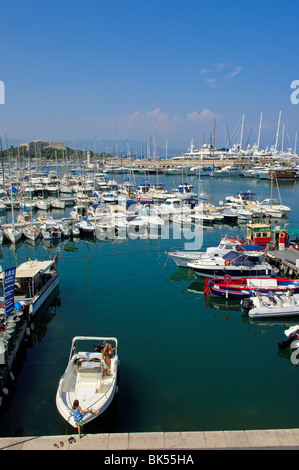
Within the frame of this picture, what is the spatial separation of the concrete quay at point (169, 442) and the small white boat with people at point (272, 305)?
426 inches

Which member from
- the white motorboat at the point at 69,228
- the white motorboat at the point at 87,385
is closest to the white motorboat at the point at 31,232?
the white motorboat at the point at 69,228

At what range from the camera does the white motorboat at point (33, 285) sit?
21264mm

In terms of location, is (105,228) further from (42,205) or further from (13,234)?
(42,205)

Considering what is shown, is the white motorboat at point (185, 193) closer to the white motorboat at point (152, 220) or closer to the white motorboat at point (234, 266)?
the white motorboat at point (152, 220)

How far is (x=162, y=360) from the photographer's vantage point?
56.2 ft

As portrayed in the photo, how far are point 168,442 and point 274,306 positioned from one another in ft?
43.3

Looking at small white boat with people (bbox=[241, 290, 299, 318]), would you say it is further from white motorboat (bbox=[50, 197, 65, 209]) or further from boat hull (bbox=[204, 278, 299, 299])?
white motorboat (bbox=[50, 197, 65, 209])

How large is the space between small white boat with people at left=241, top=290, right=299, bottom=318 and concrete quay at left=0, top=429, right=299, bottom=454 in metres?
10.8

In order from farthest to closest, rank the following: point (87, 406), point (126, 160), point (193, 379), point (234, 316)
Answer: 1. point (126, 160)
2. point (234, 316)
3. point (193, 379)
4. point (87, 406)

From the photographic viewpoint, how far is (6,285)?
52.9 ft

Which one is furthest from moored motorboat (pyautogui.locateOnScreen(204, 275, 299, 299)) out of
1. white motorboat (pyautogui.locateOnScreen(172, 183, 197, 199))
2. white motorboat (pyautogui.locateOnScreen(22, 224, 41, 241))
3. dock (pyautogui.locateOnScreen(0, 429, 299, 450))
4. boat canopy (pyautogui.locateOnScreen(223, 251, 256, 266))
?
white motorboat (pyautogui.locateOnScreen(172, 183, 197, 199))
